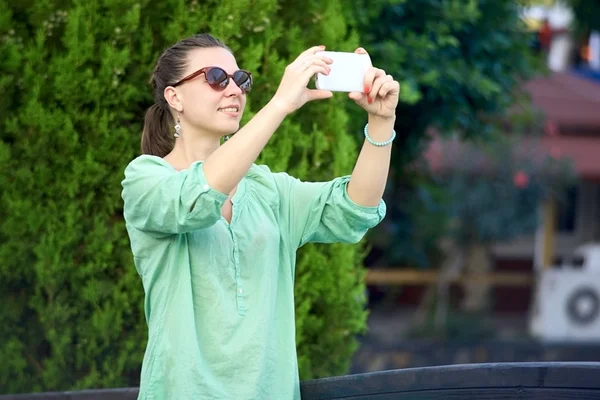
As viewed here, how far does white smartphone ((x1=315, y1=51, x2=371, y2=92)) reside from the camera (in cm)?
241

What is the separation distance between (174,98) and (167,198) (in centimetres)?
37

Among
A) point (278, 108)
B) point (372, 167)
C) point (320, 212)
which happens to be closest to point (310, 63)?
point (278, 108)

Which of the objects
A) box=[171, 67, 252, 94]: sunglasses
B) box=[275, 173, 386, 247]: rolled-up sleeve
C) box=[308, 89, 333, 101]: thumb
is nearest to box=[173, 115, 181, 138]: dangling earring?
box=[171, 67, 252, 94]: sunglasses

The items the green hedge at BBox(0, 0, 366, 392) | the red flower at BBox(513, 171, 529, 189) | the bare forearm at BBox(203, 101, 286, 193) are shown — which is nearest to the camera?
the bare forearm at BBox(203, 101, 286, 193)

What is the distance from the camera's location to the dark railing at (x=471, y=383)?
2744mm

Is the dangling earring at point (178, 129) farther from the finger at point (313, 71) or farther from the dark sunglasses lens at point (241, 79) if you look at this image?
the finger at point (313, 71)

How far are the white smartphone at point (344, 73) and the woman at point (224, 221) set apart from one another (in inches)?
0.8

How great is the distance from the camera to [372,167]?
2.63 metres

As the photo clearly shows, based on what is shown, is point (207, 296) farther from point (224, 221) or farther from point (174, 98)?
point (174, 98)

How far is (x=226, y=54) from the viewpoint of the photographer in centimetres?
267

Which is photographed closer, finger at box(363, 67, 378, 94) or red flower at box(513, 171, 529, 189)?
finger at box(363, 67, 378, 94)

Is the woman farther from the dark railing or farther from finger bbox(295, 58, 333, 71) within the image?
the dark railing

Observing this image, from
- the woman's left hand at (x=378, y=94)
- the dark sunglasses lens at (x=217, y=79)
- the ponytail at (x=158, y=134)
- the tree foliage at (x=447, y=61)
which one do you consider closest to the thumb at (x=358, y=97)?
the woman's left hand at (x=378, y=94)

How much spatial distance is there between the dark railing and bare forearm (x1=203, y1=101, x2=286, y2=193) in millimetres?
807
